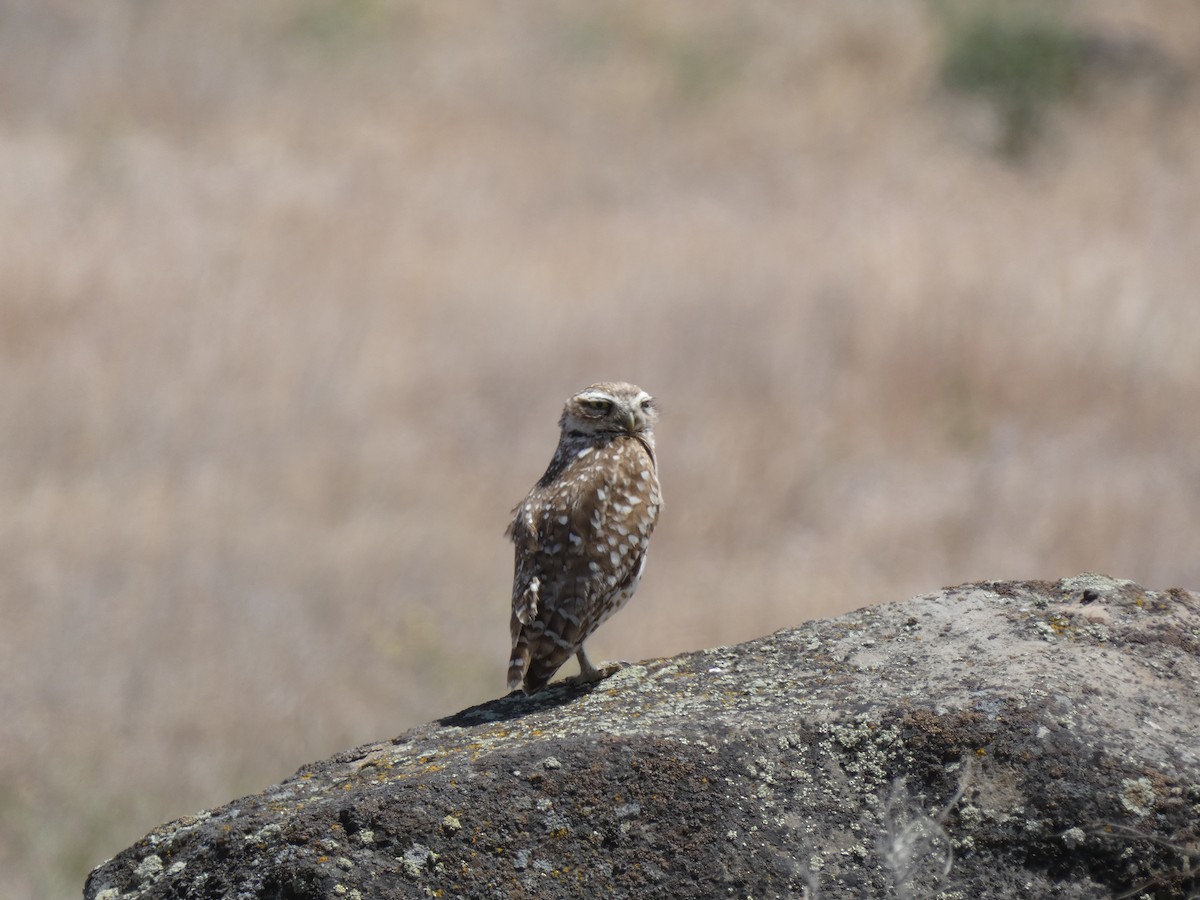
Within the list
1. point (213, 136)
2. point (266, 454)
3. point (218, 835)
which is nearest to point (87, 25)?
point (213, 136)

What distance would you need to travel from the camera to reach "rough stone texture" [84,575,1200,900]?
302 cm

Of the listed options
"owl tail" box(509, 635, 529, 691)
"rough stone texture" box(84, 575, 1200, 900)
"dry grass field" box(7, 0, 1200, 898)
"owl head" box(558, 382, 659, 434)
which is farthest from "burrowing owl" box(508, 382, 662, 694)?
"dry grass field" box(7, 0, 1200, 898)

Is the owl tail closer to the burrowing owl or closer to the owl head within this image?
the burrowing owl

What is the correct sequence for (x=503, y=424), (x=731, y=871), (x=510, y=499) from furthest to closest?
(x=503, y=424)
(x=510, y=499)
(x=731, y=871)

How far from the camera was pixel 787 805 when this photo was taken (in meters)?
3.15

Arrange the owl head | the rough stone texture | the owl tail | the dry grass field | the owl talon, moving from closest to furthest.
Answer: the rough stone texture
the owl talon
the owl tail
the owl head
the dry grass field

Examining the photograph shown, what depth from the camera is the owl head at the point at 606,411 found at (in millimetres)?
5066

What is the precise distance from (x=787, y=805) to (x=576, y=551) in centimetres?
155

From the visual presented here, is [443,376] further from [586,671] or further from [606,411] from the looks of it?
[586,671]

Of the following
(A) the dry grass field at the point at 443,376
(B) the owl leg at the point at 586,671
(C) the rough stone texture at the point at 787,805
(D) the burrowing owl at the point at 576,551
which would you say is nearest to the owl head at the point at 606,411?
(D) the burrowing owl at the point at 576,551

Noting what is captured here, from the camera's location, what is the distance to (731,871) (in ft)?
10.0

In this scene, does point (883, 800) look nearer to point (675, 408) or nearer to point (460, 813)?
point (460, 813)

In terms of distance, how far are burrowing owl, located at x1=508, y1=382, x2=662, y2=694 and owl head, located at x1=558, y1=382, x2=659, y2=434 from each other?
13cm

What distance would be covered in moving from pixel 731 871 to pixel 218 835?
117cm
